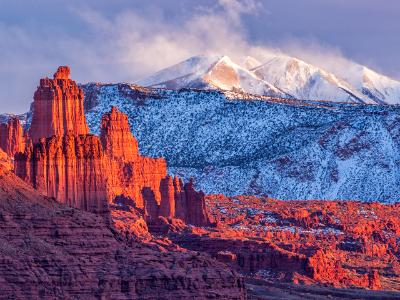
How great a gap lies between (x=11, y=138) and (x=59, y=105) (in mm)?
24188

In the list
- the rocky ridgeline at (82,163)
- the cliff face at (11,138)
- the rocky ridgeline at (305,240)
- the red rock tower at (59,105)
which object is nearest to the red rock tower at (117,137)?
the rocky ridgeline at (82,163)

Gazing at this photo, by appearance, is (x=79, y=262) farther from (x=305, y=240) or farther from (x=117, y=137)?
(x=305, y=240)

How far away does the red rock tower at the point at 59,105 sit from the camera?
445ft

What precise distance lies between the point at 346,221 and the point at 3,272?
347ft

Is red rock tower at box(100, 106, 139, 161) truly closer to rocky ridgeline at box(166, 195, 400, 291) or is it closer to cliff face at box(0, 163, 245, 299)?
rocky ridgeline at box(166, 195, 400, 291)

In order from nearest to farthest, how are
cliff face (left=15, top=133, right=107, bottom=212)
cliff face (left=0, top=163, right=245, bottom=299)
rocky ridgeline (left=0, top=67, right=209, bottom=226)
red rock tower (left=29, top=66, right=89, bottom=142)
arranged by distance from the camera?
cliff face (left=0, top=163, right=245, bottom=299), cliff face (left=15, top=133, right=107, bottom=212), rocky ridgeline (left=0, top=67, right=209, bottom=226), red rock tower (left=29, top=66, right=89, bottom=142)

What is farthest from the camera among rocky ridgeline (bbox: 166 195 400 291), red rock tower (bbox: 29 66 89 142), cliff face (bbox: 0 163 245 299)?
rocky ridgeline (bbox: 166 195 400 291)

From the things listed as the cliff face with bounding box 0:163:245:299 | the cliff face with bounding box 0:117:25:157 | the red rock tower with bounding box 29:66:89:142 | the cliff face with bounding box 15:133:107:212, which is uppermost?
the cliff face with bounding box 0:117:25:157

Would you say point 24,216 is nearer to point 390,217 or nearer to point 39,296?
point 39,296

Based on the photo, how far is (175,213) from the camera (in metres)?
165

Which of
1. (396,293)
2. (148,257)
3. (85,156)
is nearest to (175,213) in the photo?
(396,293)

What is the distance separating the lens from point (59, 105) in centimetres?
13688

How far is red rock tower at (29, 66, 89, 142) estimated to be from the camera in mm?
135750

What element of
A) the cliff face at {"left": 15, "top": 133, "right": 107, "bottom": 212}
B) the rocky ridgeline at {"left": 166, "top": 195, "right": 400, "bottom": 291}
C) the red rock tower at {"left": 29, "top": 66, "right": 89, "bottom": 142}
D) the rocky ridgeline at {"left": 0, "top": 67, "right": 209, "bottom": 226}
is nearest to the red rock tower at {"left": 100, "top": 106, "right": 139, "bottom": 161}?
the rocky ridgeline at {"left": 0, "top": 67, "right": 209, "bottom": 226}
